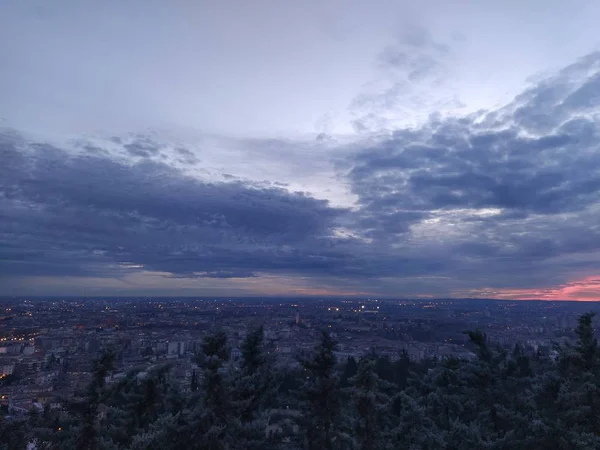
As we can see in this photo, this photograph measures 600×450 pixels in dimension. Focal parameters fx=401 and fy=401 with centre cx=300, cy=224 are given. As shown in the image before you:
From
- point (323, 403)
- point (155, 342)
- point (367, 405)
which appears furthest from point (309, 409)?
point (155, 342)

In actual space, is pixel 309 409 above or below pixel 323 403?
below

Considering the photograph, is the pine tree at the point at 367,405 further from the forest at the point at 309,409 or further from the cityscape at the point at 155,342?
the cityscape at the point at 155,342

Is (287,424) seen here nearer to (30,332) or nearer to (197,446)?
(197,446)

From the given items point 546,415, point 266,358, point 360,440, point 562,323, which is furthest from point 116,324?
point 562,323

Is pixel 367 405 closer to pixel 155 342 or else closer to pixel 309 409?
pixel 309 409

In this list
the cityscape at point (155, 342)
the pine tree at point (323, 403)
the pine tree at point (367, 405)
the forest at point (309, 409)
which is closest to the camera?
the forest at point (309, 409)

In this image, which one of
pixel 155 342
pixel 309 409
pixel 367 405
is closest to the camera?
pixel 367 405

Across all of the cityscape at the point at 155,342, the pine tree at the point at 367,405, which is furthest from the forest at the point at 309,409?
the cityscape at the point at 155,342

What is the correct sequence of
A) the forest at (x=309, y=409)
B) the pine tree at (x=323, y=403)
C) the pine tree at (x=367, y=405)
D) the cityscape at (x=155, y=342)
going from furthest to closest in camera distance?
the cityscape at (x=155, y=342)
the pine tree at (x=323, y=403)
the pine tree at (x=367, y=405)
the forest at (x=309, y=409)

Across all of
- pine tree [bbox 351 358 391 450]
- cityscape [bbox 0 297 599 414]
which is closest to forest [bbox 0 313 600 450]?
pine tree [bbox 351 358 391 450]
